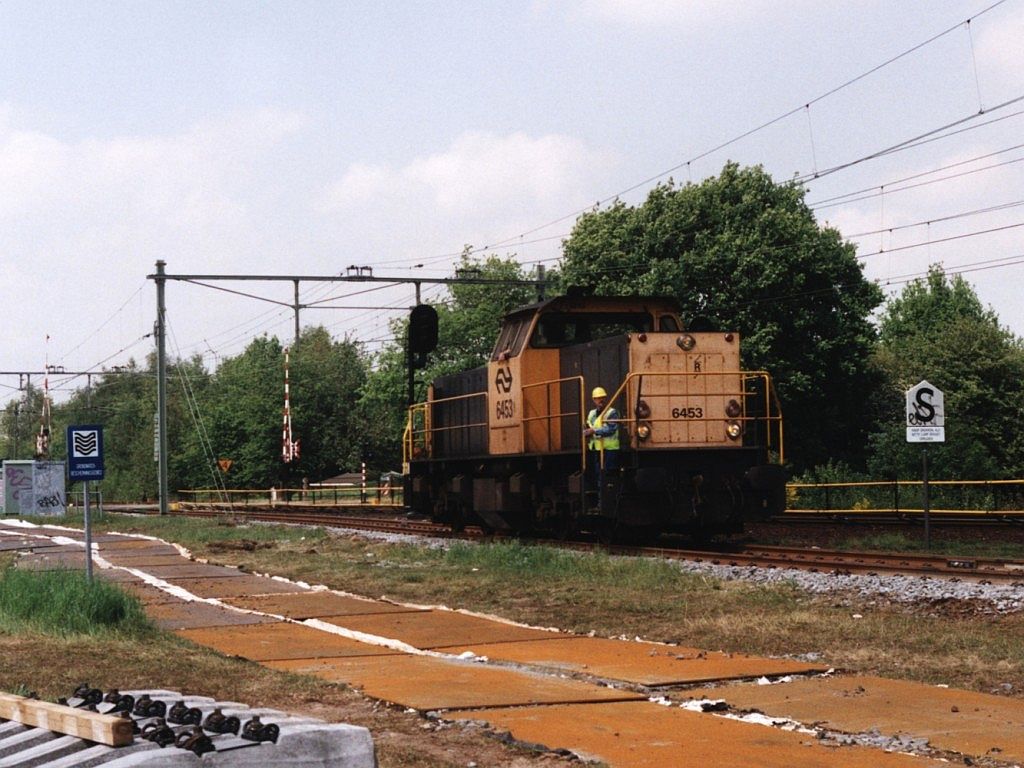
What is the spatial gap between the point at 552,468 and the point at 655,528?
5.83 feet

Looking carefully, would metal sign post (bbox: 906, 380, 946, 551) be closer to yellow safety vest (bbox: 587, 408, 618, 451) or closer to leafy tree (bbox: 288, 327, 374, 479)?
yellow safety vest (bbox: 587, 408, 618, 451)

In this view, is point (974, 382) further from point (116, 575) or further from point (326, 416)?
point (116, 575)

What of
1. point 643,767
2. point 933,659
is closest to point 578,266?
point 933,659

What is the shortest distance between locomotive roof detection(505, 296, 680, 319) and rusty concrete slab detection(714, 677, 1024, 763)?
11710 mm

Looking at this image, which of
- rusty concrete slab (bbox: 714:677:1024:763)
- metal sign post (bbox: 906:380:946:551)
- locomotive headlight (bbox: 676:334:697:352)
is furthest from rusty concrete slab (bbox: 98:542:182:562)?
rusty concrete slab (bbox: 714:677:1024:763)

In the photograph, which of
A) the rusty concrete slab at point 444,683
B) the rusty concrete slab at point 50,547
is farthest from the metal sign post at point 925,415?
the rusty concrete slab at point 50,547

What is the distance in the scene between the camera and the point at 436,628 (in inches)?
423

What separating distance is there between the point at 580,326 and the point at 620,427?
2735 mm

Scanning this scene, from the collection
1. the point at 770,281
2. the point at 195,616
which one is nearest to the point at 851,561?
the point at 195,616

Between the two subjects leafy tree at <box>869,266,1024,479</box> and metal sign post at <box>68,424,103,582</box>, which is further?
leafy tree at <box>869,266,1024,479</box>

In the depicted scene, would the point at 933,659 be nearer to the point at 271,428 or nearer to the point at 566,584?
the point at 566,584

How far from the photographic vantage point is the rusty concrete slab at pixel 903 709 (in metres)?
6.05

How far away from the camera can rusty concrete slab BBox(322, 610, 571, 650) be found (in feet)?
32.9

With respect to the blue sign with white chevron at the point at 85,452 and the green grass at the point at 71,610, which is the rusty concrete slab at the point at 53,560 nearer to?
the blue sign with white chevron at the point at 85,452
